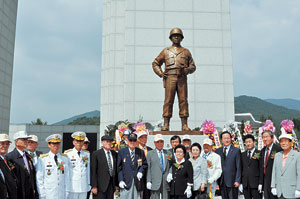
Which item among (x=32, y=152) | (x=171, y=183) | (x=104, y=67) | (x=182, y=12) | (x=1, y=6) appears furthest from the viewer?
(x=1, y=6)

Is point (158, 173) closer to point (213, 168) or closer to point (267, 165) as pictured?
point (213, 168)

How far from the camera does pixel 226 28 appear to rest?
14.4 metres

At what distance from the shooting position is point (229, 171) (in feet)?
17.9

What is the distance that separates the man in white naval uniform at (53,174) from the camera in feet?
15.3

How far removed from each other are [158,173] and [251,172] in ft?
5.53

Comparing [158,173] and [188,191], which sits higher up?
[158,173]

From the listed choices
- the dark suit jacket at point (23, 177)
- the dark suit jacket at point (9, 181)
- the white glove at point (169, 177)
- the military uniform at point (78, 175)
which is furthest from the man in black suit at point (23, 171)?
the white glove at point (169, 177)

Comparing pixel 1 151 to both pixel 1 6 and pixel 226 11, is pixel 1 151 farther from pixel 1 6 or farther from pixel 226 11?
pixel 1 6

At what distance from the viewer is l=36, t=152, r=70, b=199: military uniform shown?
4.65m

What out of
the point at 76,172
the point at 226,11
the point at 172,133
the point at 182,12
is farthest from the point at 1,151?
the point at 226,11

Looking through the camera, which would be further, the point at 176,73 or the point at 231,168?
the point at 176,73

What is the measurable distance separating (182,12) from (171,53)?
7.19m

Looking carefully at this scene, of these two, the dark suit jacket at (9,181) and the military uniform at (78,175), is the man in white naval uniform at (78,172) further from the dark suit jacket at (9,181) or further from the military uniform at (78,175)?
the dark suit jacket at (9,181)

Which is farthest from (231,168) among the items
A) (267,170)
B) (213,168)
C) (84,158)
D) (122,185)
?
(84,158)
